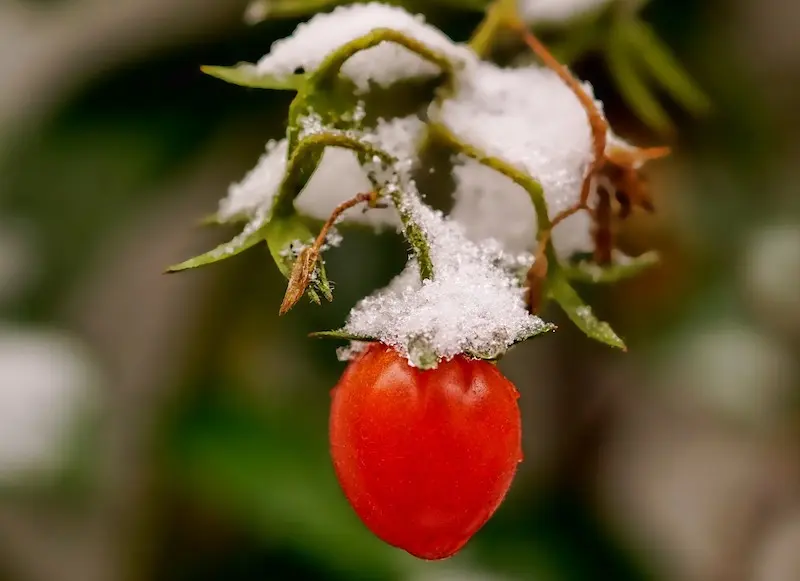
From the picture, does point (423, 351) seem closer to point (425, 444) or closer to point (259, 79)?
point (425, 444)

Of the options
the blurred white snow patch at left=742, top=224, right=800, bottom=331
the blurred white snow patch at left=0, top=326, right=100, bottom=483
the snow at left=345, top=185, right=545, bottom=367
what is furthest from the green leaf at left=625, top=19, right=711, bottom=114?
the blurred white snow patch at left=0, top=326, right=100, bottom=483

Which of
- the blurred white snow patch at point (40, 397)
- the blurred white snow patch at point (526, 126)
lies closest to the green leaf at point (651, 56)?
the blurred white snow patch at point (526, 126)

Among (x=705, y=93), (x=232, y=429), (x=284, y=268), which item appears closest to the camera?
(x=284, y=268)

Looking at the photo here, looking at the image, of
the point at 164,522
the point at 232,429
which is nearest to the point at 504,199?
the point at 232,429

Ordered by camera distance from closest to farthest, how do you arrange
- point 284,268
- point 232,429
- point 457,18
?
point 284,268 < point 457,18 < point 232,429

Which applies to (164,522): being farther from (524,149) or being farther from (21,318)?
(524,149)

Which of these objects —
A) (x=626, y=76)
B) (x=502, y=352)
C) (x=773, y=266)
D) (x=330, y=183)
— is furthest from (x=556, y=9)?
(x=773, y=266)
